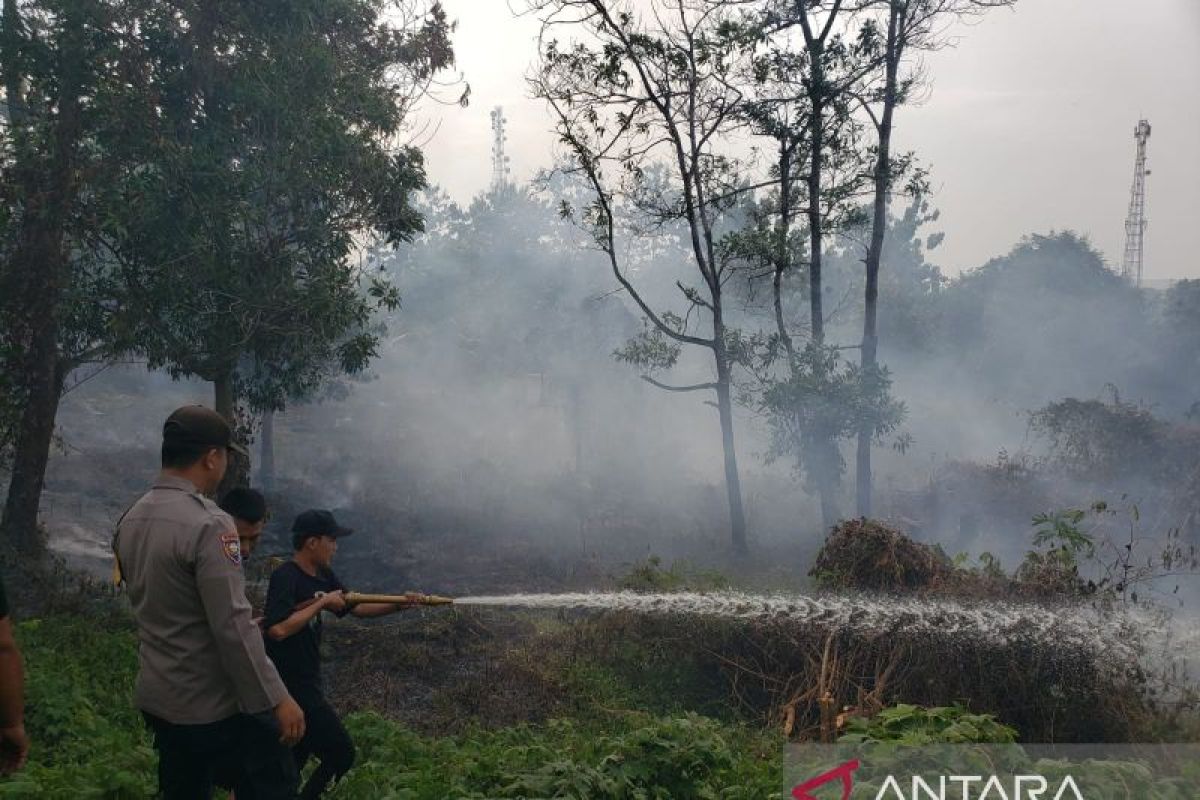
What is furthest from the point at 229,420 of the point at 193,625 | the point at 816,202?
the point at 816,202

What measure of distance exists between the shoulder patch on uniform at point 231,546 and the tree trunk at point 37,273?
1152 centimetres

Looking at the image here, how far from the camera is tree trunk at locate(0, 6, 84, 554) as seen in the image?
13.0 meters

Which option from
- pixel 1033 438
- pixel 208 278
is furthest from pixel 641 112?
pixel 1033 438

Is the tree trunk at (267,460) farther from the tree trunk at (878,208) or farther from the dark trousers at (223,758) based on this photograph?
the dark trousers at (223,758)

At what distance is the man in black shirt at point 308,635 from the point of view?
16.2ft

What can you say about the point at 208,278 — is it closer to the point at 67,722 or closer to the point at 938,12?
the point at 67,722

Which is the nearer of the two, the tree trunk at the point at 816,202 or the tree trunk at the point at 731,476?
the tree trunk at the point at 816,202

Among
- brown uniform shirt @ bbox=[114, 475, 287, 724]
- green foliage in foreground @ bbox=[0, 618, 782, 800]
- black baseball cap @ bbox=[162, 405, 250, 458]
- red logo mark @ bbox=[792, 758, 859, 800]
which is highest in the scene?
black baseball cap @ bbox=[162, 405, 250, 458]

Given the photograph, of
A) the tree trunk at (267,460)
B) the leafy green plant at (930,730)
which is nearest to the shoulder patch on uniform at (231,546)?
the leafy green plant at (930,730)

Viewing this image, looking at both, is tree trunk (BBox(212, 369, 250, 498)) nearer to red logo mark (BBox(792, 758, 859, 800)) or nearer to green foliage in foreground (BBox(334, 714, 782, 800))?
green foliage in foreground (BBox(334, 714, 782, 800))

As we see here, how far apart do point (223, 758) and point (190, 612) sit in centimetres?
68

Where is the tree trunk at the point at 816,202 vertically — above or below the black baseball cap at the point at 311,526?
above

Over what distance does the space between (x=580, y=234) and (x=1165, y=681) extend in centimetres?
4918

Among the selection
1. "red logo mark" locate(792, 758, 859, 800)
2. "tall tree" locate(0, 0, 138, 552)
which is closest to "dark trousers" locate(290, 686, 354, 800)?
"red logo mark" locate(792, 758, 859, 800)
